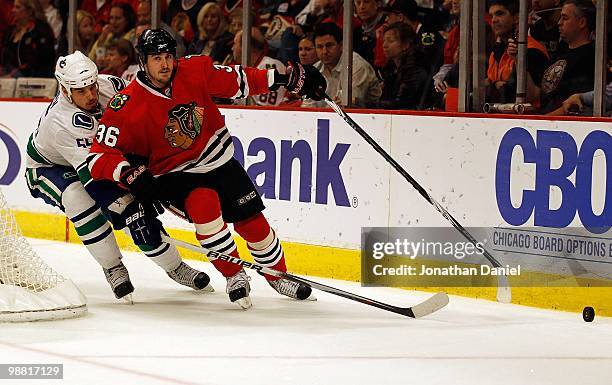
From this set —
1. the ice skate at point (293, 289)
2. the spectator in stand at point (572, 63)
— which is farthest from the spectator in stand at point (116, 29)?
the spectator in stand at point (572, 63)

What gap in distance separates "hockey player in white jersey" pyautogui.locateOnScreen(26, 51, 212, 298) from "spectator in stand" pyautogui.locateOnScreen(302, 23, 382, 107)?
125 cm

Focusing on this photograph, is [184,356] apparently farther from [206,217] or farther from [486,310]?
[486,310]

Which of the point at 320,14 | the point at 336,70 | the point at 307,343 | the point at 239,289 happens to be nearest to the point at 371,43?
the point at 336,70

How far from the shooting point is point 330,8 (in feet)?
20.0

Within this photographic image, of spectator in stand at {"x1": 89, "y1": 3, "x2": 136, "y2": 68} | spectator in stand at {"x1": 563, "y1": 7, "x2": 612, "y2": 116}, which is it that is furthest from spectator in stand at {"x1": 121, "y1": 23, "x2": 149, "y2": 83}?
spectator in stand at {"x1": 563, "y1": 7, "x2": 612, "y2": 116}

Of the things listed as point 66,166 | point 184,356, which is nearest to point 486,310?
point 184,356

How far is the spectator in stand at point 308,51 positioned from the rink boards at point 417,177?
1.11 ft

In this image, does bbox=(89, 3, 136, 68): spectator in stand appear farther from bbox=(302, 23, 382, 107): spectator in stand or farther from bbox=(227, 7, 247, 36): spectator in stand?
bbox=(302, 23, 382, 107): spectator in stand

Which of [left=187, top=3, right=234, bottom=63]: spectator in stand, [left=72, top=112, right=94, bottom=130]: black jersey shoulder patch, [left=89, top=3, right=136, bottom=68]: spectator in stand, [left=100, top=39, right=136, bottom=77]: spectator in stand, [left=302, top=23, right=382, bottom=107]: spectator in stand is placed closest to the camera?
[left=72, top=112, right=94, bottom=130]: black jersey shoulder patch

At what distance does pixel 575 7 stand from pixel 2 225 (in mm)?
2420

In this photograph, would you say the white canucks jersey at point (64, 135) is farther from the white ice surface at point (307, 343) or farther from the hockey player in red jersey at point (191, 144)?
the white ice surface at point (307, 343)

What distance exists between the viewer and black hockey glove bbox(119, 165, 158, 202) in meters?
4.48

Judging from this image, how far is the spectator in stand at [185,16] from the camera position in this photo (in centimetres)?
689

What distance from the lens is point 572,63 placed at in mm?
4930
